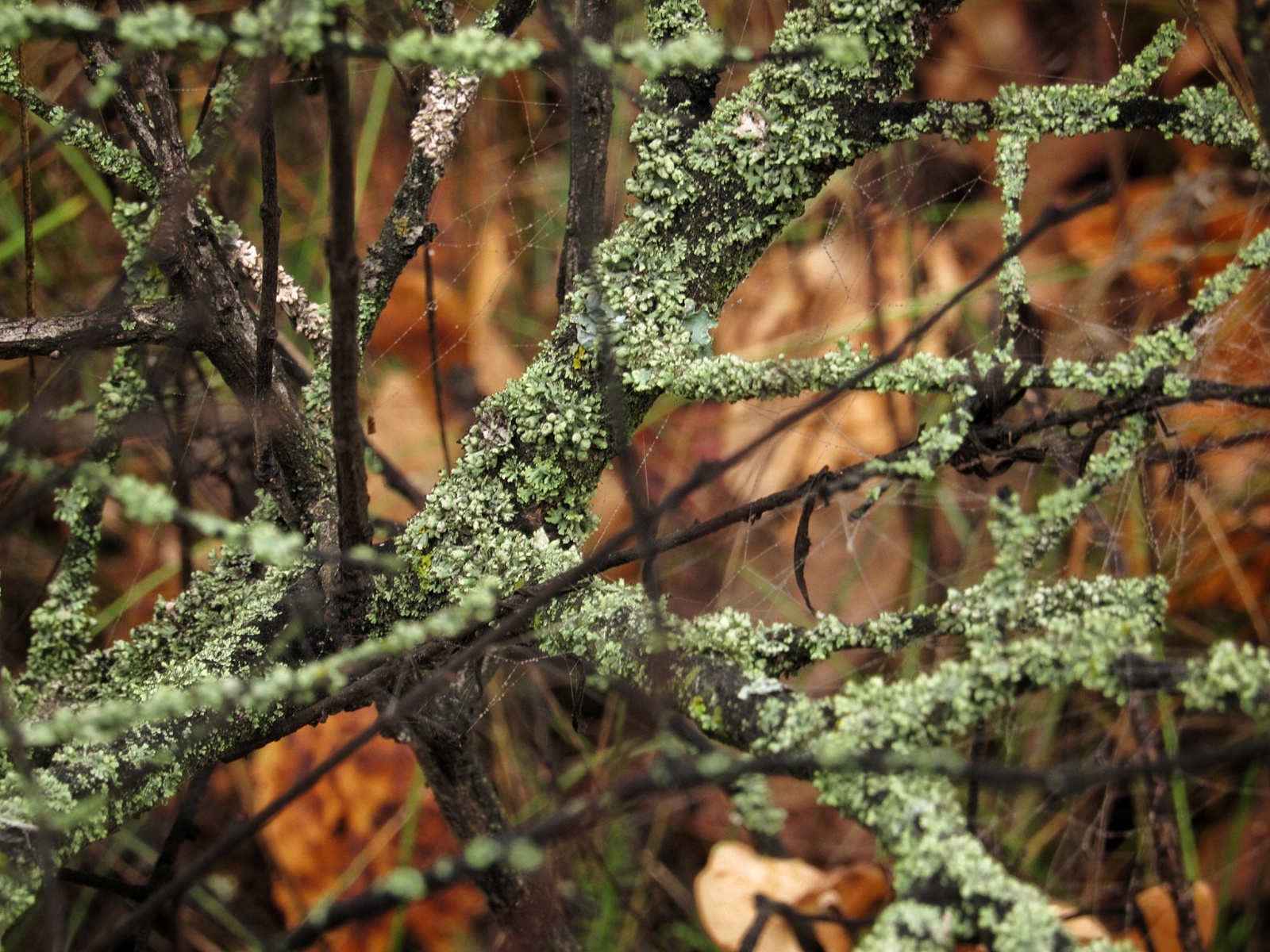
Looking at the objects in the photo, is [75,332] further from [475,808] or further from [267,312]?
[475,808]

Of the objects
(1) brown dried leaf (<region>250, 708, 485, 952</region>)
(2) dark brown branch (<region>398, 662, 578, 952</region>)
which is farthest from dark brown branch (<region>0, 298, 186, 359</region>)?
(1) brown dried leaf (<region>250, 708, 485, 952</region>)

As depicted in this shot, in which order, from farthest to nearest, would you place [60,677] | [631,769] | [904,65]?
[631,769]
[60,677]
[904,65]

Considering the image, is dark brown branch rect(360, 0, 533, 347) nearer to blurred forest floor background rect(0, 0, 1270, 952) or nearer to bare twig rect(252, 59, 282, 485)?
bare twig rect(252, 59, 282, 485)

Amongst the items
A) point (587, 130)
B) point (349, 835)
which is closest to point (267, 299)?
point (587, 130)

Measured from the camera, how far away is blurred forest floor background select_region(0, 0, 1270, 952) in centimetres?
133

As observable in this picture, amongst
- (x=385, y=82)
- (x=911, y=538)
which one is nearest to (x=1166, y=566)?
(x=911, y=538)

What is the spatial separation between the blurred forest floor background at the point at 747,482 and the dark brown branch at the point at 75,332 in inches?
13.1

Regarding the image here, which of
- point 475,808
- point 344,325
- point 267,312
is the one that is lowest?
point 475,808

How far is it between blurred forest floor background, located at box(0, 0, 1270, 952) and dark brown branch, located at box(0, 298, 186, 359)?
33 centimetres

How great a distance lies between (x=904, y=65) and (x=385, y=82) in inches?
48.7

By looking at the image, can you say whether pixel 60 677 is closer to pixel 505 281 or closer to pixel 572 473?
pixel 572 473

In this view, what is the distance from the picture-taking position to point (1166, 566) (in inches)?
59.3

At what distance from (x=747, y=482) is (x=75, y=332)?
0.89 m

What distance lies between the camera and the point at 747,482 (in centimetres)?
140
